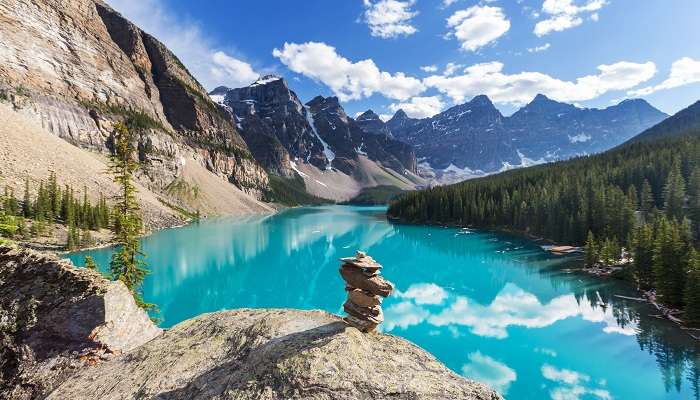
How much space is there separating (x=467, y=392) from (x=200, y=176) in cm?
19722

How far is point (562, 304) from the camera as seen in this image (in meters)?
43.1

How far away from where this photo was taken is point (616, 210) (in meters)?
71.1

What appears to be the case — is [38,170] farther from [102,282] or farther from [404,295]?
[102,282]

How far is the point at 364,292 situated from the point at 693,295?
3752 cm

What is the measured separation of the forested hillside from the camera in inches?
1505

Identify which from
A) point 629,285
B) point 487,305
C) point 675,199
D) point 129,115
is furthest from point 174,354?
point 129,115

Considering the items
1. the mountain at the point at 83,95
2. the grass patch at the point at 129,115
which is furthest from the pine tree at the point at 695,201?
the grass patch at the point at 129,115

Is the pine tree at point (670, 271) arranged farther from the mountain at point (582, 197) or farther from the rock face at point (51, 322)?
the rock face at point (51, 322)

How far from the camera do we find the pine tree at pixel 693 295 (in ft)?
104

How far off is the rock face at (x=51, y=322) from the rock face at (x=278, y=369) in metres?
0.74

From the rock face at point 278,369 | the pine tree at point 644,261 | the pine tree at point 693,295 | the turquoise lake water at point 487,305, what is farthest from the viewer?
the pine tree at point 644,261

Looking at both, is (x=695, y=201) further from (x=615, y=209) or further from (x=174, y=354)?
(x=174, y=354)

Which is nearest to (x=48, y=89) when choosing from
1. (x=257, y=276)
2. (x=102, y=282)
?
(x=257, y=276)

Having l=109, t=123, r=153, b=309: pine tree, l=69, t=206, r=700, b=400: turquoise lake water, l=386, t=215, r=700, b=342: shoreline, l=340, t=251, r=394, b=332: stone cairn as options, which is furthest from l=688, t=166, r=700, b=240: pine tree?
l=109, t=123, r=153, b=309: pine tree
